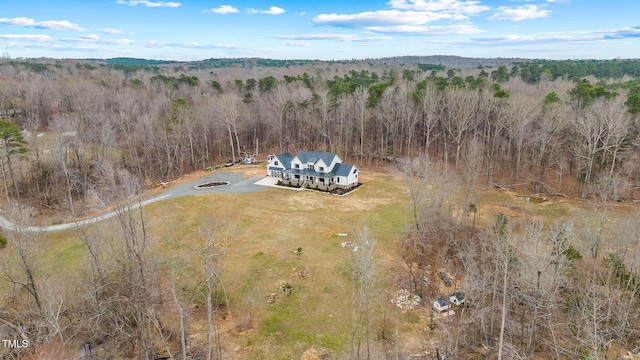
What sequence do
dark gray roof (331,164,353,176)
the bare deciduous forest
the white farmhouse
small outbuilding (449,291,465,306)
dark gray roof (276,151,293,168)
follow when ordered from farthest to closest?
dark gray roof (276,151,293,168)
the white farmhouse
dark gray roof (331,164,353,176)
small outbuilding (449,291,465,306)
the bare deciduous forest

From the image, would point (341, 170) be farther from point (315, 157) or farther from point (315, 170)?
point (315, 157)

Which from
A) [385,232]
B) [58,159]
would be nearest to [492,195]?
[385,232]

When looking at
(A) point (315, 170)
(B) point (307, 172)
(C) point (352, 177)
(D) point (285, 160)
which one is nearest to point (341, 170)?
(C) point (352, 177)

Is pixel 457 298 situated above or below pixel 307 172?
below

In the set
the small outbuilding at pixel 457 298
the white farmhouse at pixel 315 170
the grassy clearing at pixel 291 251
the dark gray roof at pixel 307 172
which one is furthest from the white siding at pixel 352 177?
the small outbuilding at pixel 457 298

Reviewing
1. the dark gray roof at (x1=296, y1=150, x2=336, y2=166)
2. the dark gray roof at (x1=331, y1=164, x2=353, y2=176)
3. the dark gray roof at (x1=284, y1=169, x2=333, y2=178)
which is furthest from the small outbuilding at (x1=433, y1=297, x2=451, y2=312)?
the dark gray roof at (x1=296, y1=150, x2=336, y2=166)

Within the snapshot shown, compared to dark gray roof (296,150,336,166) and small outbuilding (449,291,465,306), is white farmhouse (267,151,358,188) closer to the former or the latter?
dark gray roof (296,150,336,166)
